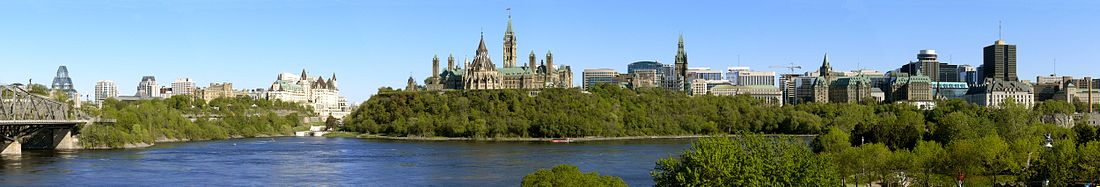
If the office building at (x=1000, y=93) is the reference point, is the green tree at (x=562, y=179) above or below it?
below

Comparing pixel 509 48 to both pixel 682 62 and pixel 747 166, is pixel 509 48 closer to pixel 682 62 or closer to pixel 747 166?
pixel 682 62

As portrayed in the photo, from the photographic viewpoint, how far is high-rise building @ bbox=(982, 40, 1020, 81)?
185m

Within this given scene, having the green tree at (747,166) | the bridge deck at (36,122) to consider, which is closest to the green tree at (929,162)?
the green tree at (747,166)

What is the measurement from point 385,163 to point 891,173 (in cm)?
2689

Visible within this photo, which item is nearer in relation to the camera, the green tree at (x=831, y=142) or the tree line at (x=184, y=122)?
the green tree at (x=831, y=142)

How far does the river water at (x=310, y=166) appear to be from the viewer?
151 feet

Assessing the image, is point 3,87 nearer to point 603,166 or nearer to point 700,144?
point 603,166

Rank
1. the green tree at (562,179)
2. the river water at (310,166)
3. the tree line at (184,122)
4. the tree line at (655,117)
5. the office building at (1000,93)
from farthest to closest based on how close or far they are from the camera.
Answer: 1. the office building at (1000,93)
2. the tree line at (184,122)
3. the tree line at (655,117)
4. the river water at (310,166)
5. the green tree at (562,179)

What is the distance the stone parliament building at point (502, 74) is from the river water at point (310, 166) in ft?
181

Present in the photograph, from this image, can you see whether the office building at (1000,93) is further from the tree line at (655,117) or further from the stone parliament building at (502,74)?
the stone parliament building at (502,74)

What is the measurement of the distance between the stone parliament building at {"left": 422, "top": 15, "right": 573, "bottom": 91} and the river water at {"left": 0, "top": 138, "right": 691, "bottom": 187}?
5516cm

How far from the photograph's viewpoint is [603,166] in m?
54.7

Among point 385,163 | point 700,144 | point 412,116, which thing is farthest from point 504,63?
point 700,144

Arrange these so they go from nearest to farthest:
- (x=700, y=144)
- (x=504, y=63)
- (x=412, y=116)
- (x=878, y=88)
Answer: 1. (x=700, y=144)
2. (x=412, y=116)
3. (x=504, y=63)
4. (x=878, y=88)
